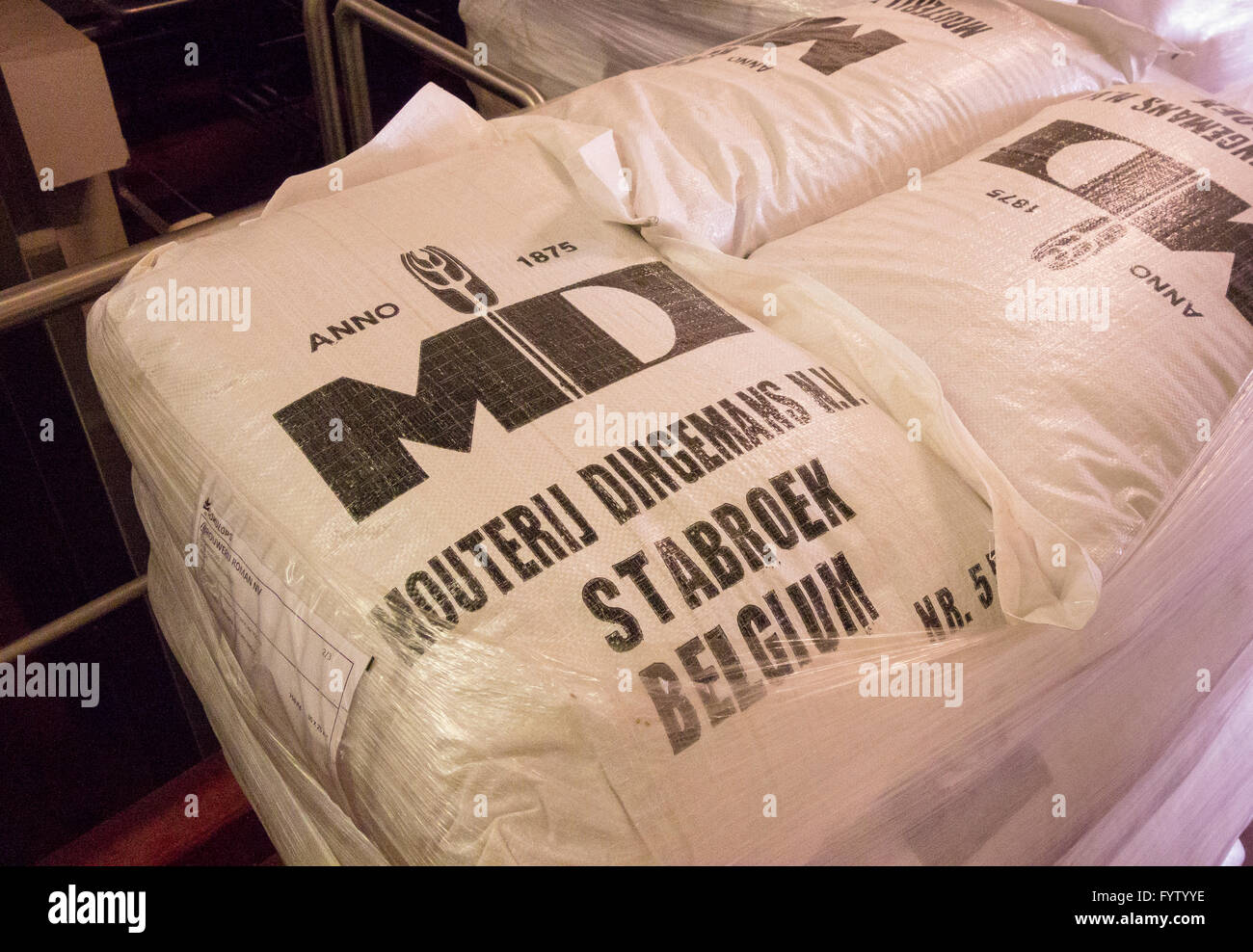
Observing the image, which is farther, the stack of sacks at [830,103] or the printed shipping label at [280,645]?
the stack of sacks at [830,103]

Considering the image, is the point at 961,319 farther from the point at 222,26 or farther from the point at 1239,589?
the point at 222,26

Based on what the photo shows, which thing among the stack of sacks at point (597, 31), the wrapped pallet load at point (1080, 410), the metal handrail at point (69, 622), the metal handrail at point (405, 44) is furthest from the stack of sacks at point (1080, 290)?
the metal handrail at point (69, 622)

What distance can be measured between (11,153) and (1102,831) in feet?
4.29

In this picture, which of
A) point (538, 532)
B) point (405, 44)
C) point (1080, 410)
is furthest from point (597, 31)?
point (538, 532)

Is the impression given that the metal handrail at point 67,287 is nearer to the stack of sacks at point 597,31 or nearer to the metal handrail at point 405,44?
the metal handrail at point 405,44

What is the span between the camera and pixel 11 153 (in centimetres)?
103

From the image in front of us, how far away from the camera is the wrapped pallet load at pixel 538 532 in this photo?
1.94 feet

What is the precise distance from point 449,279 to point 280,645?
1.04ft

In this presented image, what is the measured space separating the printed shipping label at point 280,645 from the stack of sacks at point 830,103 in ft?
1.46

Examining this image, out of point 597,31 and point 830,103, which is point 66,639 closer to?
point 830,103

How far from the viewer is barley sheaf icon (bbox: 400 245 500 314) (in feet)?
2.54

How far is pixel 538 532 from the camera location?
2.05ft

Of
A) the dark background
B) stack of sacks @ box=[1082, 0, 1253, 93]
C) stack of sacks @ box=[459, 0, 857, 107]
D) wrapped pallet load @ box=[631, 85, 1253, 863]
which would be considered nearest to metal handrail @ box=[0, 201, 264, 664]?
A: the dark background

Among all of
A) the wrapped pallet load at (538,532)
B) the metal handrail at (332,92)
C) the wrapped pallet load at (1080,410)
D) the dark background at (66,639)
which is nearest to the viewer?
the wrapped pallet load at (538,532)
